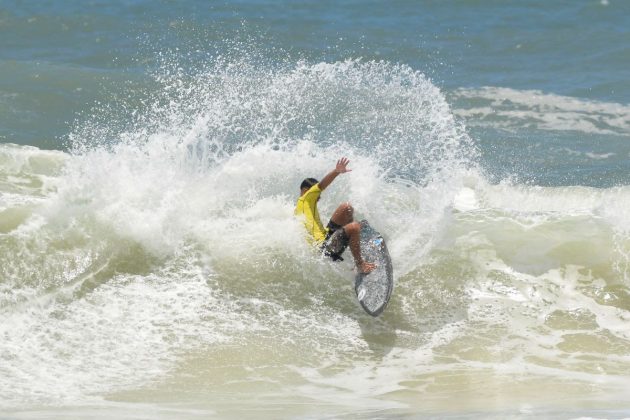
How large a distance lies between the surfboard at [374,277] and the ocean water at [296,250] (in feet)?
0.86

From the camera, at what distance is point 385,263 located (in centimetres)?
945

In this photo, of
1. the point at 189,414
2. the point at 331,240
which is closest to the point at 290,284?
the point at 331,240

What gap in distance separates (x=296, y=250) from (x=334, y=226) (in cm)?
59

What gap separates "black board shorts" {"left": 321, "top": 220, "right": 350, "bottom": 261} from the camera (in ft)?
30.8

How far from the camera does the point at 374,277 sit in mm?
9312

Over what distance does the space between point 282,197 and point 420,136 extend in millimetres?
3236

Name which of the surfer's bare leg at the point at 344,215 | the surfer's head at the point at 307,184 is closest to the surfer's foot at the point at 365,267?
the surfer's bare leg at the point at 344,215

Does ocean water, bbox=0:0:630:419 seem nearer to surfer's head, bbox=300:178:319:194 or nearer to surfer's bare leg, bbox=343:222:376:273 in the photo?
surfer's bare leg, bbox=343:222:376:273

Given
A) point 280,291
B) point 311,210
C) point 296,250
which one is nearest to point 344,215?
point 311,210

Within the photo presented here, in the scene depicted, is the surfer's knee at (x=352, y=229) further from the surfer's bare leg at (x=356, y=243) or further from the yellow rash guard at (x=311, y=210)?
the yellow rash guard at (x=311, y=210)

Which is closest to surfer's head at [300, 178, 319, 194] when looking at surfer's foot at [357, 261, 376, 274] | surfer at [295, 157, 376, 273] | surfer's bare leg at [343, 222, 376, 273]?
surfer at [295, 157, 376, 273]

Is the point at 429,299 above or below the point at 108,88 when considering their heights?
below

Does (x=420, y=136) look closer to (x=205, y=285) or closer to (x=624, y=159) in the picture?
(x=624, y=159)

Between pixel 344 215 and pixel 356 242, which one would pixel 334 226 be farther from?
pixel 356 242
